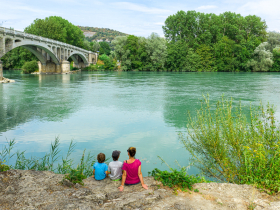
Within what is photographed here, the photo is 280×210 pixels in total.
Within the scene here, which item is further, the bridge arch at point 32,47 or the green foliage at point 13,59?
the green foliage at point 13,59

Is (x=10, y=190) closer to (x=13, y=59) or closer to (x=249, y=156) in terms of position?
(x=249, y=156)

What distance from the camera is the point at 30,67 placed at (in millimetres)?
57188

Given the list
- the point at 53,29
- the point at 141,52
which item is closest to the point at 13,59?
the point at 53,29

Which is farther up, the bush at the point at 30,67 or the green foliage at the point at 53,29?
the green foliage at the point at 53,29

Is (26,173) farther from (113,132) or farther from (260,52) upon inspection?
(260,52)

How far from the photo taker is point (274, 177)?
→ 4410 millimetres

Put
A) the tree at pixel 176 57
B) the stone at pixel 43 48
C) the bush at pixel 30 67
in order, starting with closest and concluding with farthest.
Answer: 1. the stone at pixel 43 48
2. the bush at pixel 30 67
3. the tree at pixel 176 57

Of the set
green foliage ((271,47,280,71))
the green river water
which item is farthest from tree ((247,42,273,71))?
the green river water

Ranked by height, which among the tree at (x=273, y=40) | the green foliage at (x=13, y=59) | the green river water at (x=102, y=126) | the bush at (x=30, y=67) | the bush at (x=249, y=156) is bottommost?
the green river water at (x=102, y=126)

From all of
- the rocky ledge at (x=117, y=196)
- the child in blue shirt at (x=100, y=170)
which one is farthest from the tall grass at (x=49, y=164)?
the rocky ledge at (x=117, y=196)

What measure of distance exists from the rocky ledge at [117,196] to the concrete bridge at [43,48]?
37.0 metres

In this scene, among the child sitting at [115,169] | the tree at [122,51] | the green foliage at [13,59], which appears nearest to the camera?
the child sitting at [115,169]

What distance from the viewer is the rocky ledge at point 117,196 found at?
3844mm

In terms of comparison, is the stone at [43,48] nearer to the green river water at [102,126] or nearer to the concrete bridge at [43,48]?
the concrete bridge at [43,48]
